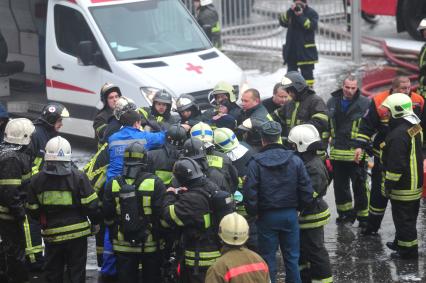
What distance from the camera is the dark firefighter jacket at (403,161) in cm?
946

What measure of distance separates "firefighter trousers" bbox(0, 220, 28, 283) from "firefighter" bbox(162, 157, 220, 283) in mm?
1694

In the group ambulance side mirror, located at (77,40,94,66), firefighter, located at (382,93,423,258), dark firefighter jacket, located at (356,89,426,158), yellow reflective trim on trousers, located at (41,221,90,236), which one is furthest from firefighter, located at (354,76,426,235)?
ambulance side mirror, located at (77,40,94,66)

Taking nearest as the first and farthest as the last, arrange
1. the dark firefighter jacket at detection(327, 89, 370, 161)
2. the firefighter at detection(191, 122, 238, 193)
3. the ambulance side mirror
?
the firefighter at detection(191, 122, 238, 193) → the dark firefighter jacket at detection(327, 89, 370, 161) → the ambulance side mirror

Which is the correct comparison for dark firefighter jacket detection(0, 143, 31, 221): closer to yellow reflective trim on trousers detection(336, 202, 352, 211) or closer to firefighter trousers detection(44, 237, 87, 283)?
firefighter trousers detection(44, 237, 87, 283)

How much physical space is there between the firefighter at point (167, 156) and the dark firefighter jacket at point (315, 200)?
1104 mm

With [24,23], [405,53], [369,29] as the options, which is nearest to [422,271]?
[24,23]

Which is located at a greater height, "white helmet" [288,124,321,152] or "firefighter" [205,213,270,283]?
"white helmet" [288,124,321,152]

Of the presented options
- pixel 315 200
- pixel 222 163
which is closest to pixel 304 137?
pixel 315 200

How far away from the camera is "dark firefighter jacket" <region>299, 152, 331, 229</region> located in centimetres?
880

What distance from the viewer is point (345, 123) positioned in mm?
10609

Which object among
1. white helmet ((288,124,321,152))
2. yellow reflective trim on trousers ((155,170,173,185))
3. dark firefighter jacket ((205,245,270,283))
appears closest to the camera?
dark firefighter jacket ((205,245,270,283))

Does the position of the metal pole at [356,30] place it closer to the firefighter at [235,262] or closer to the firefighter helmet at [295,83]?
the firefighter helmet at [295,83]

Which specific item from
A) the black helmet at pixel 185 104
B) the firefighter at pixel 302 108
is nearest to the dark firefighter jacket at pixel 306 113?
the firefighter at pixel 302 108

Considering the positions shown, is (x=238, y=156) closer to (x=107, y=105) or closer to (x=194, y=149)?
(x=194, y=149)
